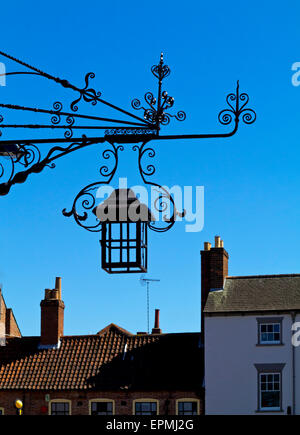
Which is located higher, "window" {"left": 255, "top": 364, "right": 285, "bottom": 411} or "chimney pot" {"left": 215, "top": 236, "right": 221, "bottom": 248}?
"chimney pot" {"left": 215, "top": 236, "right": 221, "bottom": 248}

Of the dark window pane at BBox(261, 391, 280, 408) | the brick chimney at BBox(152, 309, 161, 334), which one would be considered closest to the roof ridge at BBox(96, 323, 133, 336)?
the brick chimney at BBox(152, 309, 161, 334)

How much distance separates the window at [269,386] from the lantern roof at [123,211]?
3165 centimetres

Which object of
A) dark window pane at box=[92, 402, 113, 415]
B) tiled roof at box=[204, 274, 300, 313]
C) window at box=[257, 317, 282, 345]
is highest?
tiled roof at box=[204, 274, 300, 313]

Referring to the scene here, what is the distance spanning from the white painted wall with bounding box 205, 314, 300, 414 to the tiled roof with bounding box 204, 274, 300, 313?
557 mm

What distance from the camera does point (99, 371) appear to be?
4309 cm

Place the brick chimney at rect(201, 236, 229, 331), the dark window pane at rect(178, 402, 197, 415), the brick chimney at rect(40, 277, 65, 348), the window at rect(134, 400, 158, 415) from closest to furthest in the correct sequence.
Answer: the dark window pane at rect(178, 402, 197, 415)
the window at rect(134, 400, 158, 415)
the brick chimney at rect(201, 236, 229, 331)
the brick chimney at rect(40, 277, 65, 348)

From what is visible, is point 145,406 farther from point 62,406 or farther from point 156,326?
point 156,326

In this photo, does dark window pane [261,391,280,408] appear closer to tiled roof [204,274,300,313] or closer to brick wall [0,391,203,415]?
brick wall [0,391,203,415]

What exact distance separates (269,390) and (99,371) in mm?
7704

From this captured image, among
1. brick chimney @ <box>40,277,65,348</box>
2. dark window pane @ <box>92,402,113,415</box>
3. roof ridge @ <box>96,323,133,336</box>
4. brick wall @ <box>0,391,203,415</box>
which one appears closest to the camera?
brick wall @ <box>0,391,203,415</box>

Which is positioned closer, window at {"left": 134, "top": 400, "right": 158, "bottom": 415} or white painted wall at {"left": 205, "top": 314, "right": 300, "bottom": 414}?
white painted wall at {"left": 205, "top": 314, "right": 300, "bottom": 414}

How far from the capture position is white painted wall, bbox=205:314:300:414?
41.0 meters

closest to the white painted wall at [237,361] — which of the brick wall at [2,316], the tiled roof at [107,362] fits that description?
the tiled roof at [107,362]

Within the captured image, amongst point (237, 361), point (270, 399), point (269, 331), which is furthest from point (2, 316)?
point (270, 399)
